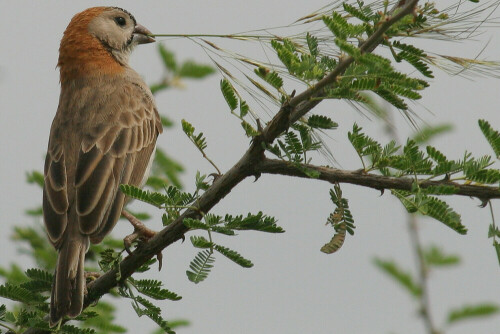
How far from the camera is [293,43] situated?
14.7 ft

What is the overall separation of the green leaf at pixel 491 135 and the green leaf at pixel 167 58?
3.85m

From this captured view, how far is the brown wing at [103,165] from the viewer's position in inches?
228

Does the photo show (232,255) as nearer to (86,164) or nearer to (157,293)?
(157,293)

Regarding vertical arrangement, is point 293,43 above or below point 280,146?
above

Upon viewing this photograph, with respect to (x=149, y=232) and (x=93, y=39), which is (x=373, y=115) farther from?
(x=93, y=39)

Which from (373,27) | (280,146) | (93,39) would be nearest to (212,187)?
(280,146)

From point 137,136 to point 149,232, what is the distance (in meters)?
1.66

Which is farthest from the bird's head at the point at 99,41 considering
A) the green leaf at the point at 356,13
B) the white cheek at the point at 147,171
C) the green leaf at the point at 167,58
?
the green leaf at the point at 356,13

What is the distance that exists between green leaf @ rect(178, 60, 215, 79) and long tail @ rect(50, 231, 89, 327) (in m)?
2.05

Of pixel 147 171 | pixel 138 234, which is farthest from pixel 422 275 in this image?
pixel 147 171

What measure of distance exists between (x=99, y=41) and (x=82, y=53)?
0.99ft

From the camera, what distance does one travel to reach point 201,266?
14.3ft

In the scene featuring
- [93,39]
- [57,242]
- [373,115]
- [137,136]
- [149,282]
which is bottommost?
[149,282]

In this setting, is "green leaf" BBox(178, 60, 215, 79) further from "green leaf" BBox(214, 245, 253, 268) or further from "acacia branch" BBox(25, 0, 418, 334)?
"green leaf" BBox(214, 245, 253, 268)
